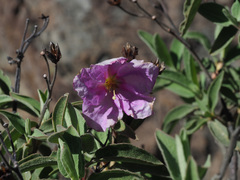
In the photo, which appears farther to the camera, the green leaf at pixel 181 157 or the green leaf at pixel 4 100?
the green leaf at pixel 4 100

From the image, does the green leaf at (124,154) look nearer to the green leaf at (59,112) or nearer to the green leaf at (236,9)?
the green leaf at (59,112)

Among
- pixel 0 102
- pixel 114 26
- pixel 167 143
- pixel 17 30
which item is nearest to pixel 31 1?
pixel 17 30

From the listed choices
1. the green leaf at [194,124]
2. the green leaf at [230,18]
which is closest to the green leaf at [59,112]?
the green leaf at [230,18]

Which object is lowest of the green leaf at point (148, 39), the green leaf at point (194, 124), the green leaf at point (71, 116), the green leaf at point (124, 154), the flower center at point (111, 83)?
the green leaf at point (194, 124)

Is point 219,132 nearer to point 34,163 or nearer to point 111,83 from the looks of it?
point 111,83

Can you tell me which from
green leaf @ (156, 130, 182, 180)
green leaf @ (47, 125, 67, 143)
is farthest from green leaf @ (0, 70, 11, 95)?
green leaf @ (156, 130, 182, 180)

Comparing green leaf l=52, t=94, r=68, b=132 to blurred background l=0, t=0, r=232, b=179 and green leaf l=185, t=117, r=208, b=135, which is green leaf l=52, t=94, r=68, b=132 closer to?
green leaf l=185, t=117, r=208, b=135
